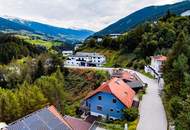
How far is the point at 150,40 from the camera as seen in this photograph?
10669 centimetres

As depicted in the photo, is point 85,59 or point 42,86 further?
point 85,59

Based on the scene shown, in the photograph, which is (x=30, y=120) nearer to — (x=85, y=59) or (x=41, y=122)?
(x=41, y=122)

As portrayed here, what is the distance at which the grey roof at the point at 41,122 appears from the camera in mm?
24906

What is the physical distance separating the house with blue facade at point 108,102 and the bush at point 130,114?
6.84ft

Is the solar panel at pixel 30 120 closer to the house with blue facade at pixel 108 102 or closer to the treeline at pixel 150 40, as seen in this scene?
the house with blue facade at pixel 108 102

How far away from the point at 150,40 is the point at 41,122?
278 feet

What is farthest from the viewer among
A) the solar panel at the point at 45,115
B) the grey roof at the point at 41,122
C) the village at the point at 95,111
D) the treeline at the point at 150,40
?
the treeline at the point at 150,40

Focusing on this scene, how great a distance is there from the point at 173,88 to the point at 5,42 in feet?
423

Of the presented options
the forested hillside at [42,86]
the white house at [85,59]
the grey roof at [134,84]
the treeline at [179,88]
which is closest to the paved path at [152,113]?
the treeline at [179,88]

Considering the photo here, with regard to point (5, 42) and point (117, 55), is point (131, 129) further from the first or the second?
point (5, 42)

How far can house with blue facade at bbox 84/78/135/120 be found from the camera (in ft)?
145

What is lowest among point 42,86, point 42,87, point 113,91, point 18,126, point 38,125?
point 42,87

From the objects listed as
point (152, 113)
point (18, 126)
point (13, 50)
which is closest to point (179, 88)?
point (152, 113)

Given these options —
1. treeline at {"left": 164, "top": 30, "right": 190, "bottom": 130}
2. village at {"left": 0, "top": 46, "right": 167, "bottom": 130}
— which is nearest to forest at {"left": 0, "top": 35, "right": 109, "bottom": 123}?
village at {"left": 0, "top": 46, "right": 167, "bottom": 130}
